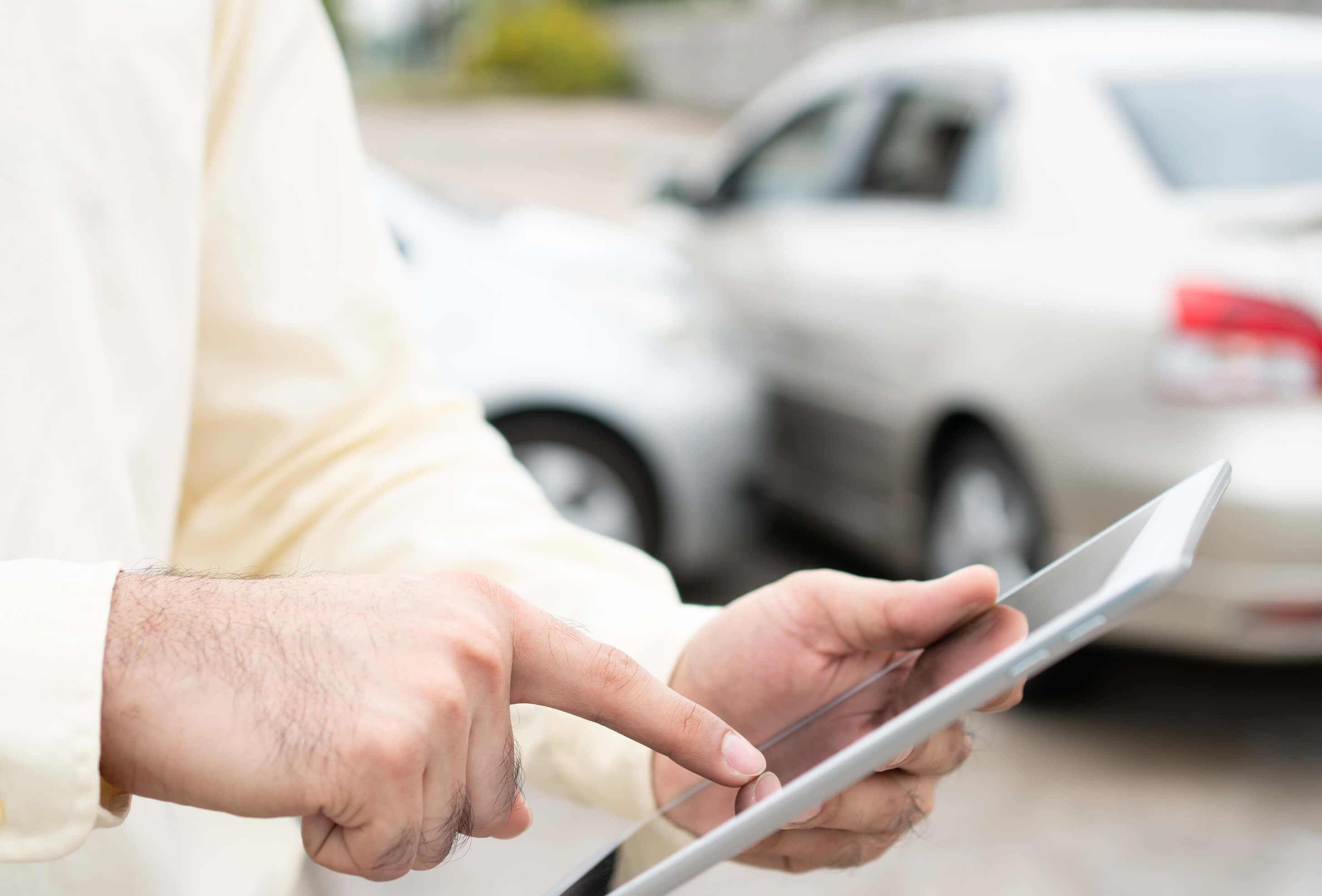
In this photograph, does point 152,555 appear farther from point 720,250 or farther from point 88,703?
point 720,250

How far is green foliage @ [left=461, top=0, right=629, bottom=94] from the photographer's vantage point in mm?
26484

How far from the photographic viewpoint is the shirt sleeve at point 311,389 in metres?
1.04

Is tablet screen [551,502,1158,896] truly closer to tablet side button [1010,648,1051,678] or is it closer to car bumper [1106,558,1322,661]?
tablet side button [1010,648,1051,678]

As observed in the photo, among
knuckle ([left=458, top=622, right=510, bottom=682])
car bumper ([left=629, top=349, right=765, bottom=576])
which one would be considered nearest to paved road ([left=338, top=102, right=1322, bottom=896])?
car bumper ([left=629, top=349, right=765, bottom=576])

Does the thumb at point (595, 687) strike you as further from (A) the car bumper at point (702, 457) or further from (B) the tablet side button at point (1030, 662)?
(A) the car bumper at point (702, 457)

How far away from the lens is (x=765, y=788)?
0.73 m

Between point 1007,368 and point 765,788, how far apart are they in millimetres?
2598

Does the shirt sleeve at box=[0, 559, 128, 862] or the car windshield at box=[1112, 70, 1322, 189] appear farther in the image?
the car windshield at box=[1112, 70, 1322, 189]

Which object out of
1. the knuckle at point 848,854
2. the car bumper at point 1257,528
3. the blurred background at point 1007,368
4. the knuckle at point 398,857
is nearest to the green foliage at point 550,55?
the blurred background at point 1007,368

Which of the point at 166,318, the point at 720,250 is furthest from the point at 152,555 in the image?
the point at 720,250

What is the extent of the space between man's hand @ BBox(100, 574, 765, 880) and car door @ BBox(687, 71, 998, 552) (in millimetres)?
2887

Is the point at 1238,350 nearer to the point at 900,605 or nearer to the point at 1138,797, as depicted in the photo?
the point at 1138,797

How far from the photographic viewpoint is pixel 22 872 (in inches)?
31.7

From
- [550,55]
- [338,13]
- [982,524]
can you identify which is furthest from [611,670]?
[338,13]
